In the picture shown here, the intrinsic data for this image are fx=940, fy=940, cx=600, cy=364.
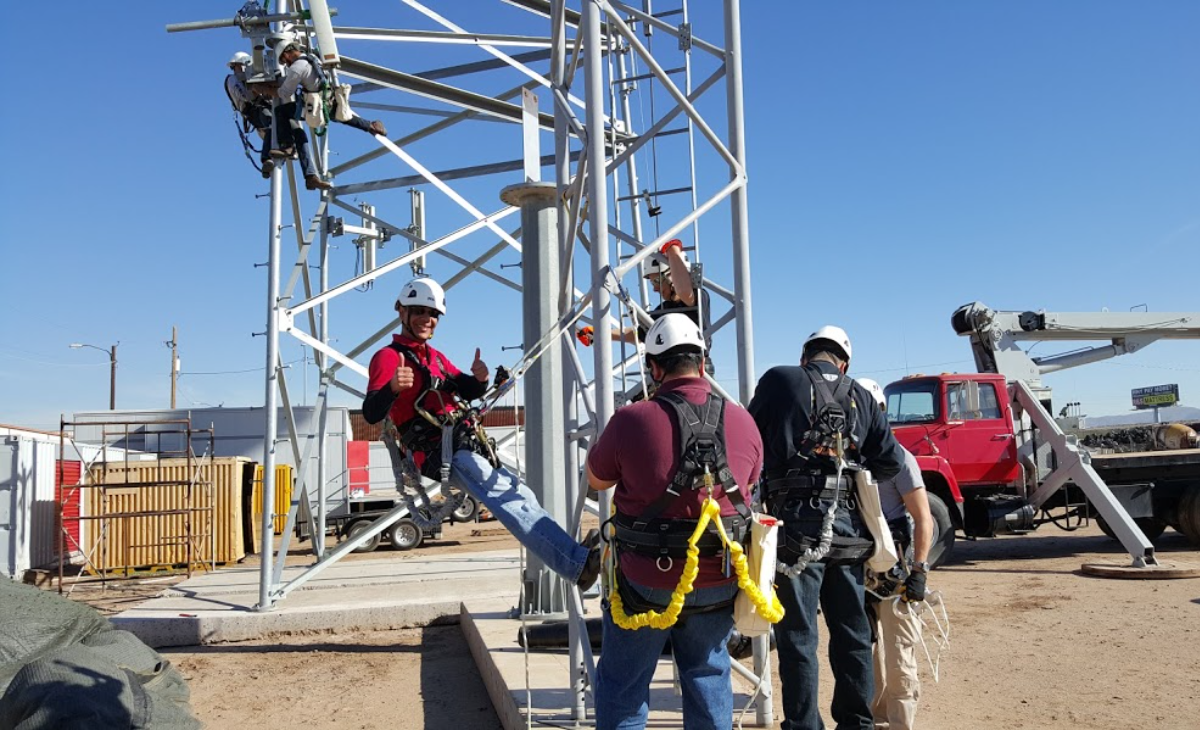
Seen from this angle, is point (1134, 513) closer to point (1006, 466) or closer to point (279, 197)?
point (1006, 466)

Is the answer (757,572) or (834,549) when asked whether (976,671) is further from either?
(757,572)

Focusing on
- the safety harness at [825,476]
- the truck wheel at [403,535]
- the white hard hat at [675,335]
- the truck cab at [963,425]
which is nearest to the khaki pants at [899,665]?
the safety harness at [825,476]

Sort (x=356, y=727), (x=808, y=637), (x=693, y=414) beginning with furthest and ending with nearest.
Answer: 1. (x=356, y=727)
2. (x=808, y=637)
3. (x=693, y=414)

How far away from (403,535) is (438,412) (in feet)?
54.2

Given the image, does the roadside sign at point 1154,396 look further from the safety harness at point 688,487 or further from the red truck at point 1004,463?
the safety harness at point 688,487

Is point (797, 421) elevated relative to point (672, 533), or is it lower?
elevated

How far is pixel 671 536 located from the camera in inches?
143

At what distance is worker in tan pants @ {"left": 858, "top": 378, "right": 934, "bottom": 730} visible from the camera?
17.2ft

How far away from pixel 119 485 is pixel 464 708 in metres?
11.9

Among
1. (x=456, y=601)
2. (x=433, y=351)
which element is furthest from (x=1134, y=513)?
(x=433, y=351)

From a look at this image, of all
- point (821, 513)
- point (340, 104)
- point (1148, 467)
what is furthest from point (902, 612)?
point (1148, 467)

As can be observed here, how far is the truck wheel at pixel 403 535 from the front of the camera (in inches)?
826

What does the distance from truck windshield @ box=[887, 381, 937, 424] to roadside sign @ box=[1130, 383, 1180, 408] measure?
A: 205ft

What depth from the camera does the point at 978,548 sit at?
55.5 feet
